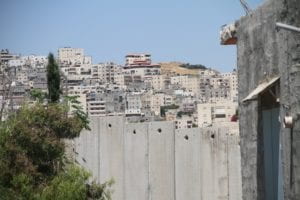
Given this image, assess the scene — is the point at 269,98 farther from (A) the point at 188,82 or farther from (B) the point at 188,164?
(A) the point at 188,82

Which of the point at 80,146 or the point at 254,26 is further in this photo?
the point at 80,146

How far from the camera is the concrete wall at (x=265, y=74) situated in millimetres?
4625

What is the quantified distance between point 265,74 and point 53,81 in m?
6.50

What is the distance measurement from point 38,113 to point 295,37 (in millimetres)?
5027

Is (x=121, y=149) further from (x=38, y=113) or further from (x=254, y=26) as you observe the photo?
(x=254, y=26)

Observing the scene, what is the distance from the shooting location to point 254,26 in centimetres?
591

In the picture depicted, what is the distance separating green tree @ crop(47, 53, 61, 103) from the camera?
11.1m

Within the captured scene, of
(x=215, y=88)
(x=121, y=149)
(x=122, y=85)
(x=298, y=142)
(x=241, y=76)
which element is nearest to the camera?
(x=298, y=142)

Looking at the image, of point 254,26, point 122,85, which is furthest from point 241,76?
point 122,85

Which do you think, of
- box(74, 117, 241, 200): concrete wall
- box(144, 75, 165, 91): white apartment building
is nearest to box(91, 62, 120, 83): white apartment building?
box(144, 75, 165, 91): white apartment building

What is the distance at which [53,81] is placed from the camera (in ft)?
38.1

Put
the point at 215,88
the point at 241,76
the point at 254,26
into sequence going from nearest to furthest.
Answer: the point at 254,26, the point at 241,76, the point at 215,88

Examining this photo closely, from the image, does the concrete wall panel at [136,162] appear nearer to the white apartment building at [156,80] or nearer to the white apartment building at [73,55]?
the white apartment building at [156,80]

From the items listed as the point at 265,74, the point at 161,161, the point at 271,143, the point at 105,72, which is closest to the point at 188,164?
the point at 161,161
